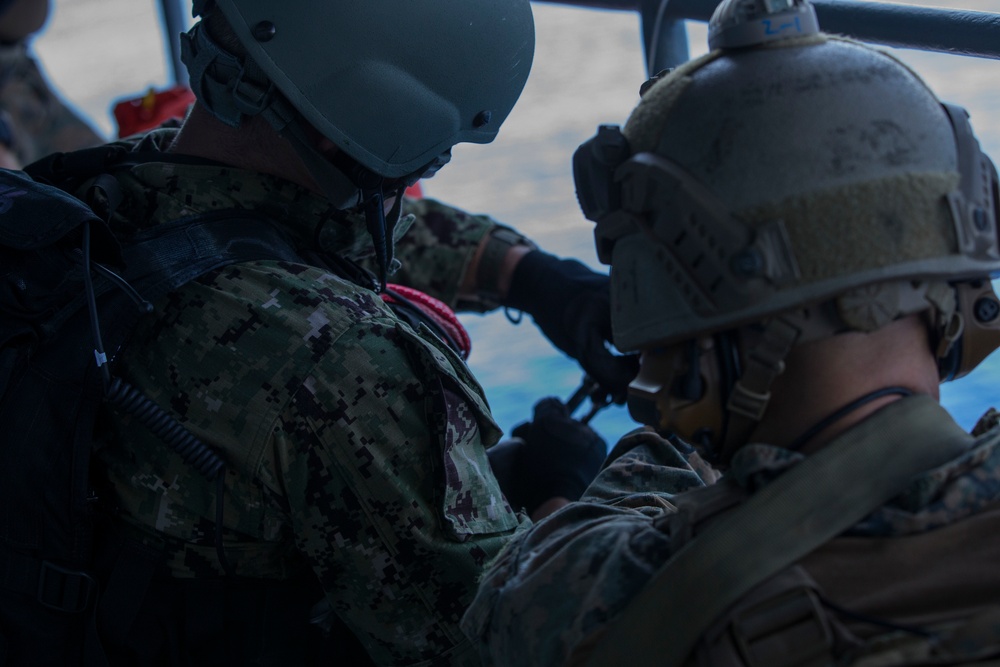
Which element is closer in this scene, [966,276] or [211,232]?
[966,276]

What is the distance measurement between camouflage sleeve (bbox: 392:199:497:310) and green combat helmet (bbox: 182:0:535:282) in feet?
2.34

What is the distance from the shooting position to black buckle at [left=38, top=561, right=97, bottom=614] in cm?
143

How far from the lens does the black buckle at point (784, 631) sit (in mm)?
869

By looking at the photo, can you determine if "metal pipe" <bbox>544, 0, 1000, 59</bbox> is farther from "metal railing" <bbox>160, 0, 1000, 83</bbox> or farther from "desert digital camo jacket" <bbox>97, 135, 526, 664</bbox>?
"desert digital camo jacket" <bbox>97, 135, 526, 664</bbox>

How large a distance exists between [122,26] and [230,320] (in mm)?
4914

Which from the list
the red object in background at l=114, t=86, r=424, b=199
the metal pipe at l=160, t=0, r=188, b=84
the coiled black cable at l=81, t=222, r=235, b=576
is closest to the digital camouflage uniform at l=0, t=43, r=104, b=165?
the metal pipe at l=160, t=0, r=188, b=84

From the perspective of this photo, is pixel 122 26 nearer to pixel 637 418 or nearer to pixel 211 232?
pixel 211 232

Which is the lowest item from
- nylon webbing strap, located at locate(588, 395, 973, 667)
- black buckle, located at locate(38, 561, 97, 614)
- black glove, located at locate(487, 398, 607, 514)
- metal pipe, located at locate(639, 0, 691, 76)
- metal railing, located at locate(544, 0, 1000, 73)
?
black glove, located at locate(487, 398, 607, 514)

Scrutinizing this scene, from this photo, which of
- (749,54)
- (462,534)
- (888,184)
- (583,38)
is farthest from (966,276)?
(583,38)

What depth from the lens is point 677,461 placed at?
4.26 feet

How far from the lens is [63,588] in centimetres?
143

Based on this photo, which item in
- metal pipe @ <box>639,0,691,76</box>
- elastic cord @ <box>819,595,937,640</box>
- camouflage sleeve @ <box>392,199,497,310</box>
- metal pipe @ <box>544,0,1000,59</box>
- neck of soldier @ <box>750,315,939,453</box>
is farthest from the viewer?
camouflage sleeve @ <box>392,199,497,310</box>

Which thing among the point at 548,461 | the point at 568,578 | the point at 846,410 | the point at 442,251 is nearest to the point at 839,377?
the point at 846,410

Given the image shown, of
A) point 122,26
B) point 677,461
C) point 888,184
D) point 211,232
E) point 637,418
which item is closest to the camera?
point 888,184
